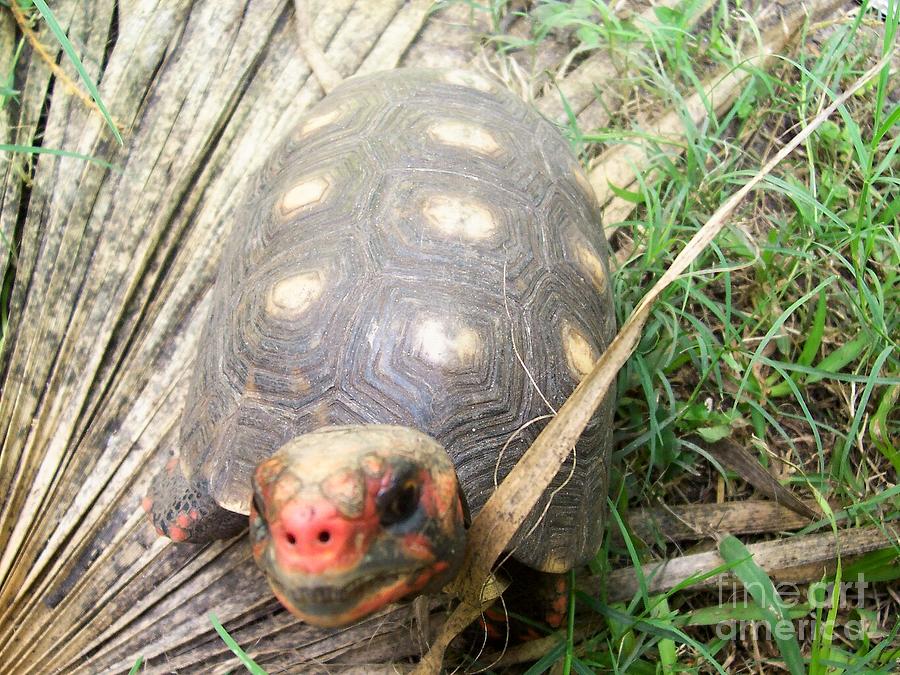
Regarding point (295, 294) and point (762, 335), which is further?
point (762, 335)

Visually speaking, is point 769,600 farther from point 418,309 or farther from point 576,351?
point 418,309

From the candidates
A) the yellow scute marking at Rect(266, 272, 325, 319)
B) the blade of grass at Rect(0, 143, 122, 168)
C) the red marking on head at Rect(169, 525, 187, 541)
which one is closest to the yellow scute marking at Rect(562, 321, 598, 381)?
the yellow scute marking at Rect(266, 272, 325, 319)

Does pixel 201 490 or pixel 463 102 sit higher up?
pixel 463 102

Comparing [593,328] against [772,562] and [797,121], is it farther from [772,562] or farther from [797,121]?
[797,121]

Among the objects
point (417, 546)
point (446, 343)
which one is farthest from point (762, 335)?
point (417, 546)

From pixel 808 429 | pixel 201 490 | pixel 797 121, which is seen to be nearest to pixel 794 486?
pixel 808 429

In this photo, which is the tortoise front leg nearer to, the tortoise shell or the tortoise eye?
the tortoise shell

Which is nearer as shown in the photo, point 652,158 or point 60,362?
point 60,362
